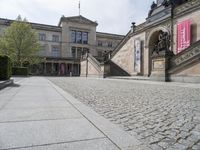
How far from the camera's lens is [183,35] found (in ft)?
73.8

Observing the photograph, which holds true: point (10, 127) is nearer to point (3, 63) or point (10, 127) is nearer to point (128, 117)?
point (128, 117)

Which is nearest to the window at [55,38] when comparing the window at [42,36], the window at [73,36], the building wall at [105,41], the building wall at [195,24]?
the window at [42,36]

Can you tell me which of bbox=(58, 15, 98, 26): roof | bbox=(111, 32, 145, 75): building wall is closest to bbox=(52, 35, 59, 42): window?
bbox=(58, 15, 98, 26): roof

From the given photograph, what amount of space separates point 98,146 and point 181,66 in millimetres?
15929

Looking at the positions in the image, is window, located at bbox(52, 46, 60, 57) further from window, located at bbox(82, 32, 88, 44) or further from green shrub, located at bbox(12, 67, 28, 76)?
green shrub, located at bbox(12, 67, 28, 76)

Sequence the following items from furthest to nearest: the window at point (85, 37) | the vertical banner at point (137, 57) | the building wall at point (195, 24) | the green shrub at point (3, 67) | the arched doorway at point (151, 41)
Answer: the window at point (85, 37)
the vertical banner at point (137, 57)
the arched doorway at point (151, 41)
the building wall at point (195, 24)
the green shrub at point (3, 67)

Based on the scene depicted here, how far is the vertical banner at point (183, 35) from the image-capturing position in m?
21.9

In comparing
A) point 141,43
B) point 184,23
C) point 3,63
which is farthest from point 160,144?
point 141,43

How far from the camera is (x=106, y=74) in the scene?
31.6 meters

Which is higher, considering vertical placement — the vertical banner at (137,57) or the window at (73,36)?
the window at (73,36)

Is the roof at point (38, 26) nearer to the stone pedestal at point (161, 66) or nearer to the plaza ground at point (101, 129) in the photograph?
the stone pedestal at point (161, 66)

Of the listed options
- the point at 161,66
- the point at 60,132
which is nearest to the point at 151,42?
the point at 161,66

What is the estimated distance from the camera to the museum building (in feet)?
57.2

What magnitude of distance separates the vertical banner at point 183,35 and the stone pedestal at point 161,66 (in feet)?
11.3
